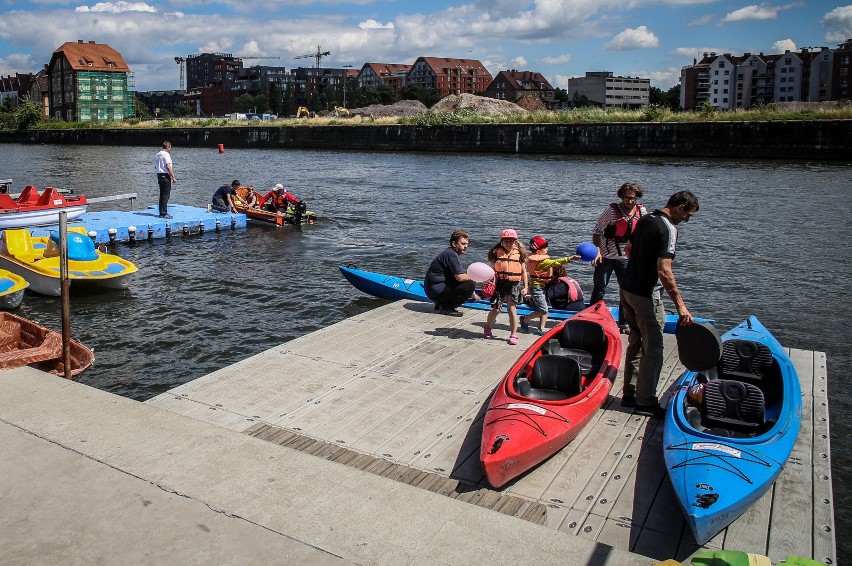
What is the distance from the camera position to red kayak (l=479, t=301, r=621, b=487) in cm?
566

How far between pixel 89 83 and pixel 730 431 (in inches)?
5122

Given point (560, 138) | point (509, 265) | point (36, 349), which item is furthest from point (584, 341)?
point (560, 138)

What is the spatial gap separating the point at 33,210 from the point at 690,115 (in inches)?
1748

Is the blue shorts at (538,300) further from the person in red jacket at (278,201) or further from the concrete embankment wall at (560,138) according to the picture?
the concrete embankment wall at (560,138)

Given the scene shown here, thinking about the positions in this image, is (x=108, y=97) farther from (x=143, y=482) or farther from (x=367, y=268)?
(x=143, y=482)

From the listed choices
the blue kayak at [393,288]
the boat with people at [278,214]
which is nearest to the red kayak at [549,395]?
the blue kayak at [393,288]

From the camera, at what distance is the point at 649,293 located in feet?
21.6

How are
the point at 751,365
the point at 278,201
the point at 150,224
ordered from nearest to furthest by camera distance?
the point at 751,365 < the point at 150,224 < the point at 278,201

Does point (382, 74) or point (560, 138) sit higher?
point (382, 74)

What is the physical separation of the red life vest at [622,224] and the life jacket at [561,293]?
1392mm

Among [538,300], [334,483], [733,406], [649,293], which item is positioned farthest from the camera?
[538,300]

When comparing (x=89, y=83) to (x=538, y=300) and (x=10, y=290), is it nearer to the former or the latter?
(x=10, y=290)

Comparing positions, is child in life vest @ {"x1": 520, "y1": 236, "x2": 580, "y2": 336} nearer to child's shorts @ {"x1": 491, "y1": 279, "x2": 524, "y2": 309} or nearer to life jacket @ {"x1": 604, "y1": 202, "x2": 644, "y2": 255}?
child's shorts @ {"x1": 491, "y1": 279, "x2": 524, "y2": 309}

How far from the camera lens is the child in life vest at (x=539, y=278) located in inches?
375
